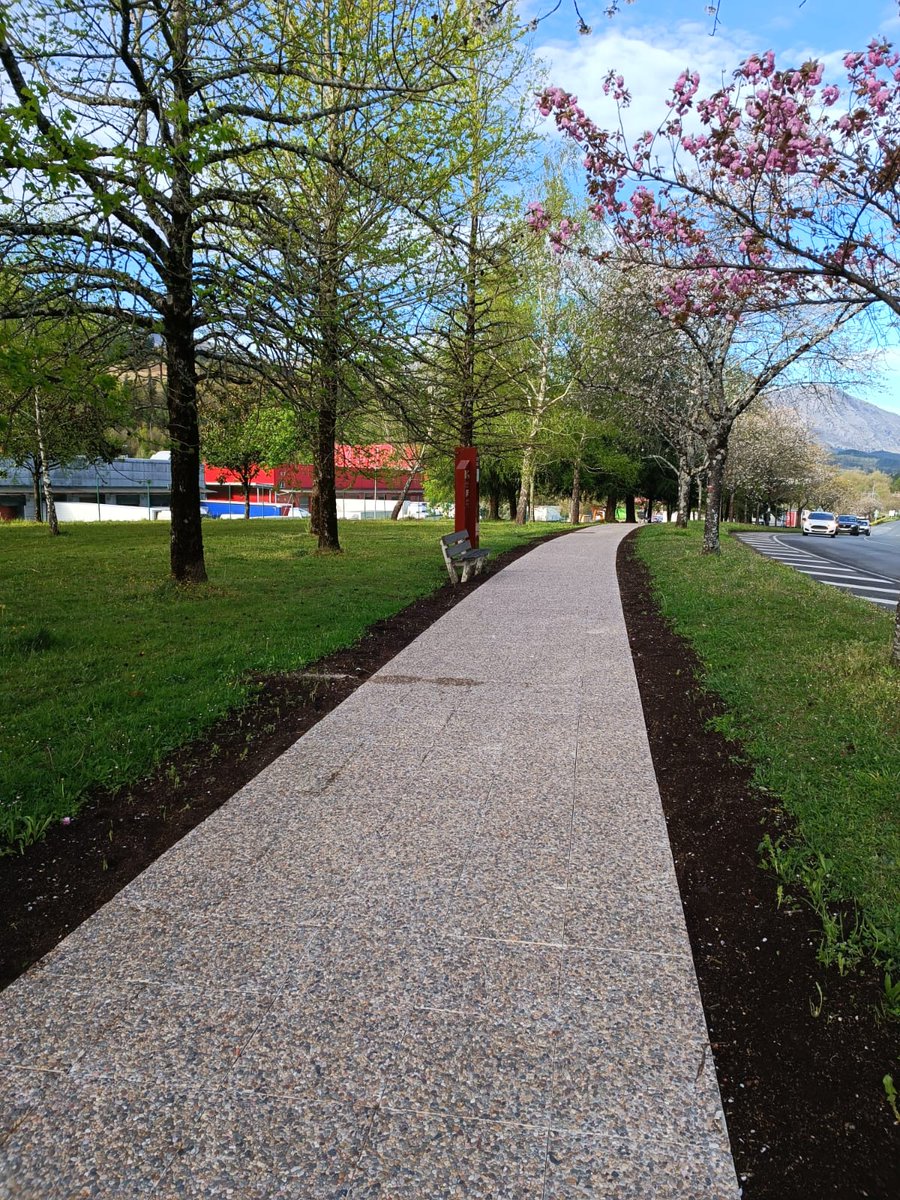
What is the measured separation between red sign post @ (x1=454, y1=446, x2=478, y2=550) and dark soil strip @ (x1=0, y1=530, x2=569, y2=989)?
323 inches

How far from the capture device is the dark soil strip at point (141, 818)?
118 inches

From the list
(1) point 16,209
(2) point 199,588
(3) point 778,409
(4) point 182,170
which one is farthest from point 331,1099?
(3) point 778,409

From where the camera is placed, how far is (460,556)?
12453mm

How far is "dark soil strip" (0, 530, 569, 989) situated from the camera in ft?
9.80

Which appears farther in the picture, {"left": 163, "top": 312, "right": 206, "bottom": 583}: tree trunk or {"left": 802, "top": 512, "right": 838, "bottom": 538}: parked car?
{"left": 802, "top": 512, "right": 838, "bottom": 538}: parked car

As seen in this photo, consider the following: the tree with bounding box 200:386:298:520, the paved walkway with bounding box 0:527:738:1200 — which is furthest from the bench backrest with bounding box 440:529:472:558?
the paved walkway with bounding box 0:527:738:1200

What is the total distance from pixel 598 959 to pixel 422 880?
0.83 m

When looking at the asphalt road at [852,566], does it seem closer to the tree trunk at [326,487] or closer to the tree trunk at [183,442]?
the tree trunk at [326,487]

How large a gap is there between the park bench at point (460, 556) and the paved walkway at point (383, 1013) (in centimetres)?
773

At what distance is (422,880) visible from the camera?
3.18 meters

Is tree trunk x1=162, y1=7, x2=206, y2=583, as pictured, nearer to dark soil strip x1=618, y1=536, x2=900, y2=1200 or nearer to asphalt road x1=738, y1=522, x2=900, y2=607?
dark soil strip x1=618, y1=536, x2=900, y2=1200

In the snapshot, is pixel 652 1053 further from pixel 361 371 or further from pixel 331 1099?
pixel 361 371

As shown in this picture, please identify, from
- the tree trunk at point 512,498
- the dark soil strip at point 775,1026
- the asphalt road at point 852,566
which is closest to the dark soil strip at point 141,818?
the dark soil strip at point 775,1026

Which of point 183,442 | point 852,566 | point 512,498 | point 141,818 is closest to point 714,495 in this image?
point 852,566
